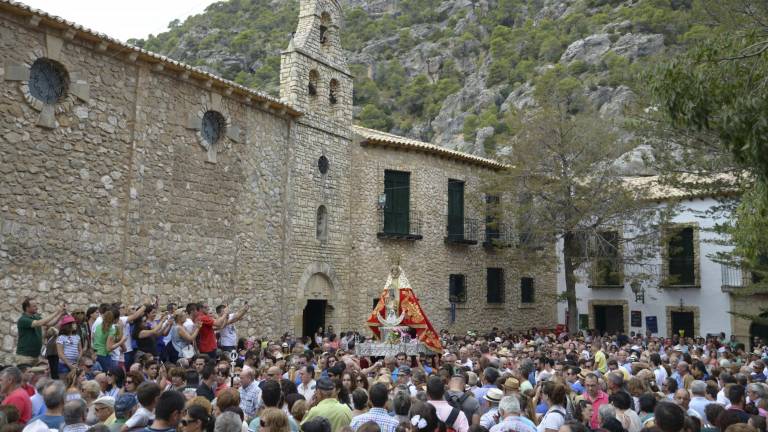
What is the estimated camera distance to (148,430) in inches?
169

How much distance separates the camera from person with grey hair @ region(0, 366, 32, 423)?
19.1 ft

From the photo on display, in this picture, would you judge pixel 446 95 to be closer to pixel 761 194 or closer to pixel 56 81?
pixel 56 81

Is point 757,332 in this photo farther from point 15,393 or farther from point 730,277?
point 15,393

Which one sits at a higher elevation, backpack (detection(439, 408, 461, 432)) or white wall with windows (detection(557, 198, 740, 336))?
white wall with windows (detection(557, 198, 740, 336))

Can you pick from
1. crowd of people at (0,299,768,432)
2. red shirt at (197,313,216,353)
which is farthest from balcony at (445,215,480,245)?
red shirt at (197,313,216,353)

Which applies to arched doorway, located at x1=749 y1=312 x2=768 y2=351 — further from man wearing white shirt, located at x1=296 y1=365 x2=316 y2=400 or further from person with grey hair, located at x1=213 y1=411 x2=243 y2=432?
person with grey hair, located at x1=213 y1=411 x2=243 y2=432

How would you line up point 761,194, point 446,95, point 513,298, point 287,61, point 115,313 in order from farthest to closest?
1. point 446,95
2. point 513,298
3. point 287,61
4. point 115,313
5. point 761,194

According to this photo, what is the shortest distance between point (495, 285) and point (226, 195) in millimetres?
12712

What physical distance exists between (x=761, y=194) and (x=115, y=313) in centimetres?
859

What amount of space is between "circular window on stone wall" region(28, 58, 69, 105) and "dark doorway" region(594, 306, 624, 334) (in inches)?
850

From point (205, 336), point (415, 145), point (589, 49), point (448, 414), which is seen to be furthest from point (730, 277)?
point (589, 49)

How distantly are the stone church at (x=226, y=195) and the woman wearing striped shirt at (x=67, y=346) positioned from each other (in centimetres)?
295

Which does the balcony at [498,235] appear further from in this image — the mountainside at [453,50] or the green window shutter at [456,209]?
the mountainside at [453,50]

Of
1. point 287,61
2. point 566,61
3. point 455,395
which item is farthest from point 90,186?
point 566,61
